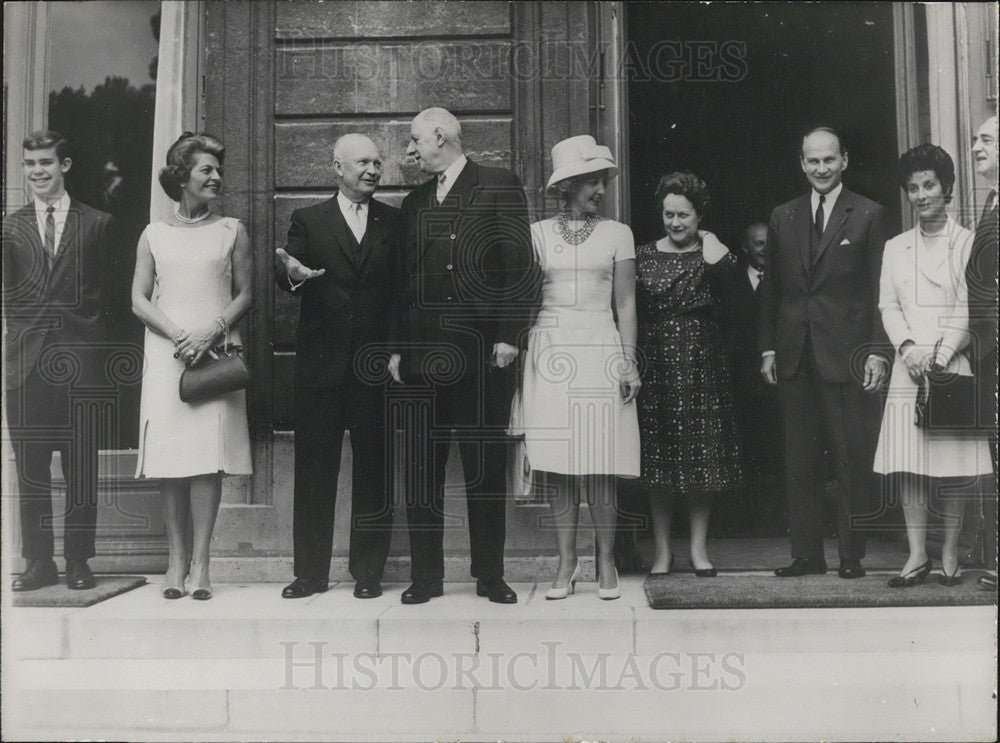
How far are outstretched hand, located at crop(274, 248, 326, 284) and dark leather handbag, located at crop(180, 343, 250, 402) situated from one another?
1.62 ft

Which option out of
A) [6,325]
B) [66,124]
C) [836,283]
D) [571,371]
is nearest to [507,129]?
[571,371]

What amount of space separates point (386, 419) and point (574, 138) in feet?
5.61

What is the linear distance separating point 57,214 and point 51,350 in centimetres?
69

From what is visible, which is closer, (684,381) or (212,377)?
(212,377)

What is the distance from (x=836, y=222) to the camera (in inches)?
207

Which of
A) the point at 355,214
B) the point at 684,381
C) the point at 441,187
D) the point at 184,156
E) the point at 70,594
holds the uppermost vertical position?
the point at 184,156

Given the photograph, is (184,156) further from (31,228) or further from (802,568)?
(802,568)

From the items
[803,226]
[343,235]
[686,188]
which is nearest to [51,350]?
[343,235]

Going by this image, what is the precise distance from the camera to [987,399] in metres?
4.99

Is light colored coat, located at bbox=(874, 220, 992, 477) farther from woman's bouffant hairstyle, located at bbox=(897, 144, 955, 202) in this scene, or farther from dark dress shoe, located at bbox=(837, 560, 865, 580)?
dark dress shoe, located at bbox=(837, 560, 865, 580)

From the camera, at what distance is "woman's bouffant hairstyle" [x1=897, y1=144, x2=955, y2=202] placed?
5.13 metres

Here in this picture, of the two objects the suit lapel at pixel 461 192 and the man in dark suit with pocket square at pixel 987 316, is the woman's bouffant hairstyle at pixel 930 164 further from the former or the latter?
the suit lapel at pixel 461 192

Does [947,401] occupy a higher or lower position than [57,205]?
lower

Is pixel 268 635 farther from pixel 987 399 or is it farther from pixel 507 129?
pixel 987 399
